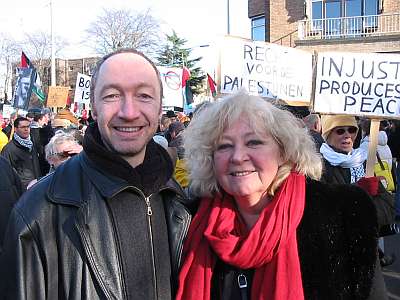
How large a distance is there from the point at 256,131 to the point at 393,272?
4.40m

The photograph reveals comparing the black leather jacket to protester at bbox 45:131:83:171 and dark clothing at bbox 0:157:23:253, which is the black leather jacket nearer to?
dark clothing at bbox 0:157:23:253

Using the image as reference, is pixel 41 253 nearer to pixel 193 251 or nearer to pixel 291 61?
pixel 193 251

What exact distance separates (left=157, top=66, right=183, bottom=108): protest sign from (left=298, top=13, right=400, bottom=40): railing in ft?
35.3

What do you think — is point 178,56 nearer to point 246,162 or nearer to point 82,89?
point 82,89

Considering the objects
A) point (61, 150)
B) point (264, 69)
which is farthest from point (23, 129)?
point (264, 69)

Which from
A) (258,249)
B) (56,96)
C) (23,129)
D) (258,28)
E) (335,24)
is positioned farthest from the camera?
(258,28)

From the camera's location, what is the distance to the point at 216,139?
2.35 meters

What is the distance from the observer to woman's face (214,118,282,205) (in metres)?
2.22

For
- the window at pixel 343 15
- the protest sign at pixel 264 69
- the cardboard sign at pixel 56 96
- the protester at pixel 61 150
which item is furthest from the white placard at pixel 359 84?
the window at pixel 343 15

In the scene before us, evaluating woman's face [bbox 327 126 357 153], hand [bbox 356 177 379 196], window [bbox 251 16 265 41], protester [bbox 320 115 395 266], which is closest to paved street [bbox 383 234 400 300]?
protester [bbox 320 115 395 266]

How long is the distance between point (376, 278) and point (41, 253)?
148cm

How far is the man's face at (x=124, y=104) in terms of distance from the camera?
2.00 meters

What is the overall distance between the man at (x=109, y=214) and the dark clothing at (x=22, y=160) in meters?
5.43

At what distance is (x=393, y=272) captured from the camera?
5.83 meters
